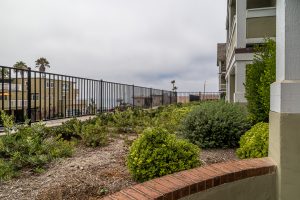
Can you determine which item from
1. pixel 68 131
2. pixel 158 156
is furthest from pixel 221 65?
pixel 158 156

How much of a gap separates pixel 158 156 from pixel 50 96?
5.41 m

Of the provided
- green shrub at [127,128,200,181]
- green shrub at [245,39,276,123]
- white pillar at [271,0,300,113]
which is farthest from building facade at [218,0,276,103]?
white pillar at [271,0,300,113]

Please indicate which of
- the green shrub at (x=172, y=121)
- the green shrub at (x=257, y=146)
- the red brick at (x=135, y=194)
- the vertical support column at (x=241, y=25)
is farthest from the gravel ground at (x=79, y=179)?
the vertical support column at (x=241, y=25)

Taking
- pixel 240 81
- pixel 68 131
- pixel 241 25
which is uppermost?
pixel 241 25

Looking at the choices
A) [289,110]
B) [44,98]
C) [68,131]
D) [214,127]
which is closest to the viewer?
[289,110]

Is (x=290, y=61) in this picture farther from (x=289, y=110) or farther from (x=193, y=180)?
(x=193, y=180)

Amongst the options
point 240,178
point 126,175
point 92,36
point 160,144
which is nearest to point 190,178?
point 240,178

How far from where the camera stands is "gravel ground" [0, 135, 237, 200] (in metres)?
3.21

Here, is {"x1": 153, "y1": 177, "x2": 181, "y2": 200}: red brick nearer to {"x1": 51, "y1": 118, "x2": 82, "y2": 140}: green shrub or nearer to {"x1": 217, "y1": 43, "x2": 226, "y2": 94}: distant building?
{"x1": 51, "y1": 118, "x2": 82, "y2": 140}: green shrub

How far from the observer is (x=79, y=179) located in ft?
11.8

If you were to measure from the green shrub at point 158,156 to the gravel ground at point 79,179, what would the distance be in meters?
0.23

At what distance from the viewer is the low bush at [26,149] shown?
412 cm

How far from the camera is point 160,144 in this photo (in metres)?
3.71

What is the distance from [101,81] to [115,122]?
3.09 m
